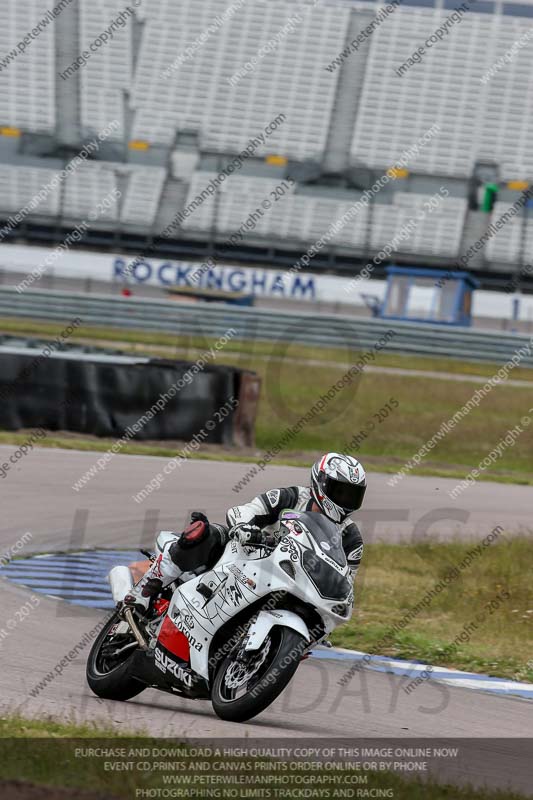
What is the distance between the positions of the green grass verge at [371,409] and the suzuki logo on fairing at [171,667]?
31.8 feet

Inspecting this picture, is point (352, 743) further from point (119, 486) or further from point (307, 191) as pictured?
point (307, 191)

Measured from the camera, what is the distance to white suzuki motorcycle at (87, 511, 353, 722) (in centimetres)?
520

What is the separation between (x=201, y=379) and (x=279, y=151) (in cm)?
3052

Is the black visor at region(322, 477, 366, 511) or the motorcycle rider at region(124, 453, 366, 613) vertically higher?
the black visor at region(322, 477, 366, 511)

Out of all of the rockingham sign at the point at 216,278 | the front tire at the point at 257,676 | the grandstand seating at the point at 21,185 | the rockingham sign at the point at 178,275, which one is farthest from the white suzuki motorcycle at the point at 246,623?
the grandstand seating at the point at 21,185

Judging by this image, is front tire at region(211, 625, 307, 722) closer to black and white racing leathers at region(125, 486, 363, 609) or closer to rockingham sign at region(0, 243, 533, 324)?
black and white racing leathers at region(125, 486, 363, 609)

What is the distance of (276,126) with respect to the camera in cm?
4431

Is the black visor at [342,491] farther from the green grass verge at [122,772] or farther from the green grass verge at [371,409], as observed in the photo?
the green grass verge at [371,409]

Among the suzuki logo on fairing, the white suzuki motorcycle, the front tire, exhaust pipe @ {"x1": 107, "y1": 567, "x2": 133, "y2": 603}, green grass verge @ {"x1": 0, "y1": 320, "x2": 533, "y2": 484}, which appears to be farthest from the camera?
green grass verge @ {"x1": 0, "y1": 320, "x2": 533, "y2": 484}

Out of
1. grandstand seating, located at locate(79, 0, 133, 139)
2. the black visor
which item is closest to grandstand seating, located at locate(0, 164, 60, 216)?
grandstand seating, located at locate(79, 0, 133, 139)

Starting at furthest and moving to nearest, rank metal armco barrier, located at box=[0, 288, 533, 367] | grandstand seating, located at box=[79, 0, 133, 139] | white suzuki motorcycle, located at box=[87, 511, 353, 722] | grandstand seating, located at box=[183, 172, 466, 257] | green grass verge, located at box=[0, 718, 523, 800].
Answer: grandstand seating, located at box=[79, 0, 133, 139] < grandstand seating, located at box=[183, 172, 466, 257] < metal armco barrier, located at box=[0, 288, 533, 367] < white suzuki motorcycle, located at box=[87, 511, 353, 722] < green grass verge, located at box=[0, 718, 523, 800]

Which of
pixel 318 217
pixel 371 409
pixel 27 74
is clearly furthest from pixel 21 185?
pixel 371 409

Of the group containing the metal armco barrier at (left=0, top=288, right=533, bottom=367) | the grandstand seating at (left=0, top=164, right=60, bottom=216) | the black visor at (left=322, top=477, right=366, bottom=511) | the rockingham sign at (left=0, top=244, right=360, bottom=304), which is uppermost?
the black visor at (left=322, top=477, right=366, bottom=511)

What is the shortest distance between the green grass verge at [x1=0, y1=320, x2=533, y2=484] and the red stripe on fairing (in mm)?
9614
